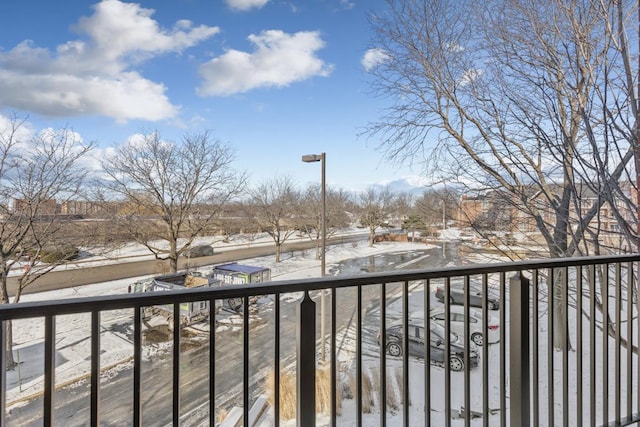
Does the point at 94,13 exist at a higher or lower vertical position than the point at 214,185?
higher

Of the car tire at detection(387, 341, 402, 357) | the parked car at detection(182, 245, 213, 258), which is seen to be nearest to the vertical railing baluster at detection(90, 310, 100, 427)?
the car tire at detection(387, 341, 402, 357)

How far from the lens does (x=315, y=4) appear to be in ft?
12.0

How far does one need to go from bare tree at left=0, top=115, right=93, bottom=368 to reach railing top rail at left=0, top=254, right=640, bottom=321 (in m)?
4.03

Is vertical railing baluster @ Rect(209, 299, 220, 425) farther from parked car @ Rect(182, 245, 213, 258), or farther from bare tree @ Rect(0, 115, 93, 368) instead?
parked car @ Rect(182, 245, 213, 258)

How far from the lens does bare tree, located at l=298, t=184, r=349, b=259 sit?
6.84 meters

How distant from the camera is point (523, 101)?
3180 millimetres

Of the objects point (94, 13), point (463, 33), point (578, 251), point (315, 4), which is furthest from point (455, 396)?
point (94, 13)

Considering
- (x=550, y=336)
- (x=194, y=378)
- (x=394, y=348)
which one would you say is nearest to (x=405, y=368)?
(x=550, y=336)

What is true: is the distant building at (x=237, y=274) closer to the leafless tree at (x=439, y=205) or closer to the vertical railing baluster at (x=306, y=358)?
the leafless tree at (x=439, y=205)

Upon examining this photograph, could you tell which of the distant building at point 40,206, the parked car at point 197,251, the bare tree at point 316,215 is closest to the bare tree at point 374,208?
the bare tree at point 316,215

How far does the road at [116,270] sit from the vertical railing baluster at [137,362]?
4.09 meters

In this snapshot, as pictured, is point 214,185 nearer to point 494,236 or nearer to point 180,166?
point 180,166

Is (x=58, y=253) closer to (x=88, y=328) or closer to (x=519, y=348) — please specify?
(x=88, y=328)

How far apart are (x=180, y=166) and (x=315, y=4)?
3565mm
